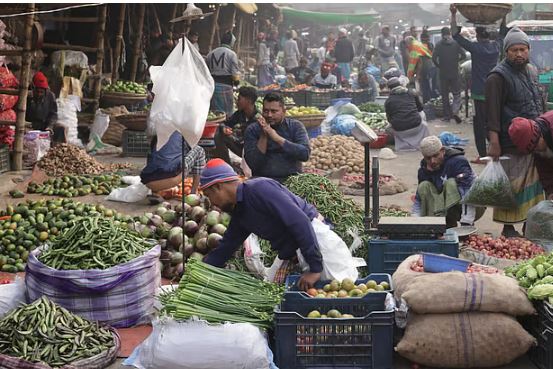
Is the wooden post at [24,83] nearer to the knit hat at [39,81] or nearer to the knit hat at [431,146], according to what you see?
the knit hat at [39,81]

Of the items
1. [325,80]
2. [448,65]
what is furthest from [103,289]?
[325,80]

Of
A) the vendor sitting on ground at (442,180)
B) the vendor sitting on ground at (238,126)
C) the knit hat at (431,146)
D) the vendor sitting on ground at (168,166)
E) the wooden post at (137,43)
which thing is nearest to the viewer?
the knit hat at (431,146)

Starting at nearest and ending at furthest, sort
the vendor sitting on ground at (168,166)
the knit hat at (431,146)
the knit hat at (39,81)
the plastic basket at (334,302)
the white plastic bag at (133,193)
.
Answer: the plastic basket at (334,302), the knit hat at (431,146), the vendor sitting on ground at (168,166), the white plastic bag at (133,193), the knit hat at (39,81)

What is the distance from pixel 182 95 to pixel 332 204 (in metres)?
1.43

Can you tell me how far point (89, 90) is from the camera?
15086 mm

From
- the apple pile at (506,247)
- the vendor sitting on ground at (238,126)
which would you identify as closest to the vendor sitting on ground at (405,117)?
the vendor sitting on ground at (238,126)

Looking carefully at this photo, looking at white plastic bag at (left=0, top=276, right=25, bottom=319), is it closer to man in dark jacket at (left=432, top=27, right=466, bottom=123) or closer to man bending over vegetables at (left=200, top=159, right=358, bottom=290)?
man bending over vegetables at (left=200, top=159, right=358, bottom=290)

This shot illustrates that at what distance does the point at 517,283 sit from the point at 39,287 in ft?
9.76

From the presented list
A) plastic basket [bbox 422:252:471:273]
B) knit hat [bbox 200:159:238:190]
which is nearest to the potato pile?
plastic basket [bbox 422:252:471:273]

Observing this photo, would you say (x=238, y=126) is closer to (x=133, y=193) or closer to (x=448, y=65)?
(x=133, y=193)

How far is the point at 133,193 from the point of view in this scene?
32.2 ft

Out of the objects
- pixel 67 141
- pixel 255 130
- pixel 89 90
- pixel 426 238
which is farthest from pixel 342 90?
pixel 426 238

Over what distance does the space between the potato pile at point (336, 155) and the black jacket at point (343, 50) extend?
11.9 metres

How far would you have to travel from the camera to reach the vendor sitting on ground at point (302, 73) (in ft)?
81.3
